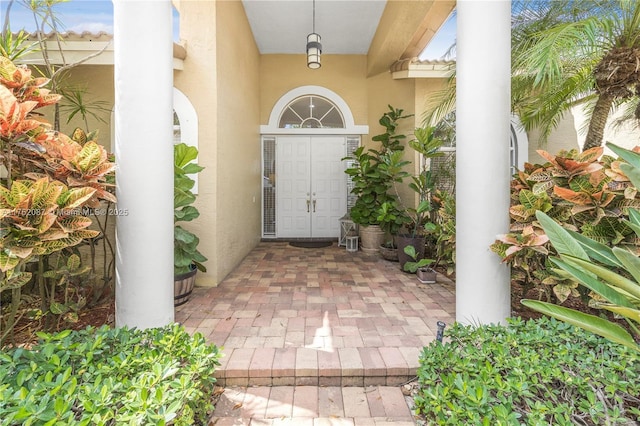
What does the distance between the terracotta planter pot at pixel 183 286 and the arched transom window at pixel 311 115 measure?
4.66 m

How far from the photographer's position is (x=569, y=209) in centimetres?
241

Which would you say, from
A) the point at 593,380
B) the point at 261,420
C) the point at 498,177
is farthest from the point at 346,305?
the point at 593,380

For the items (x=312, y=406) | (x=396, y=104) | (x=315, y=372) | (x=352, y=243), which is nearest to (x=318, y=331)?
(x=315, y=372)

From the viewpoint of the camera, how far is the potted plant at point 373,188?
219 inches

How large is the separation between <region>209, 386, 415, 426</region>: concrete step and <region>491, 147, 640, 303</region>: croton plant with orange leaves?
1.33 m

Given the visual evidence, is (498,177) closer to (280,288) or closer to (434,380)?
(434,380)

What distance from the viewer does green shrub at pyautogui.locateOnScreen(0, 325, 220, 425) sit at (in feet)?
3.75

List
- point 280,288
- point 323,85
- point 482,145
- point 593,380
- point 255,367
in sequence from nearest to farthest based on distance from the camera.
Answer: point 593,380 → point 255,367 → point 482,145 → point 280,288 → point 323,85

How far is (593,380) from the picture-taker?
57.5 inches

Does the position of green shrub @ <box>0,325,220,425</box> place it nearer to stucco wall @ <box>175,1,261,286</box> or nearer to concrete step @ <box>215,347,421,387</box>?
concrete step @ <box>215,347,421,387</box>

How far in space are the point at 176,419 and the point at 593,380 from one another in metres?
1.91

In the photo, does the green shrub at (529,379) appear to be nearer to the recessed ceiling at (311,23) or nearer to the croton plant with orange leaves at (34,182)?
the croton plant with orange leaves at (34,182)

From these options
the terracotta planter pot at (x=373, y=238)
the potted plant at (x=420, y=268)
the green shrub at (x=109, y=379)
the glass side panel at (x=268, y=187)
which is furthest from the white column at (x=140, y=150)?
the glass side panel at (x=268, y=187)

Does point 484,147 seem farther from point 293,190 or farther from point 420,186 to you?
point 293,190
